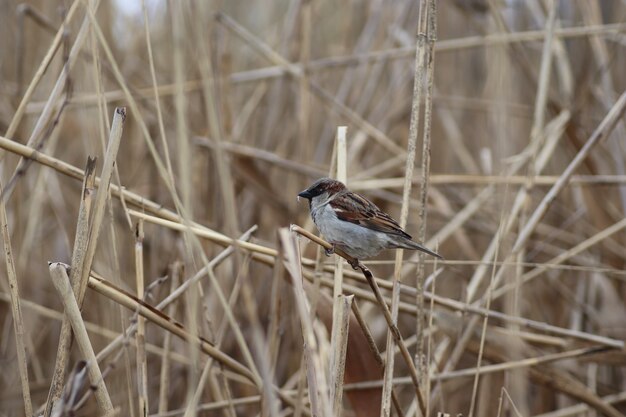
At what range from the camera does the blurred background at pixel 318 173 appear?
325cm

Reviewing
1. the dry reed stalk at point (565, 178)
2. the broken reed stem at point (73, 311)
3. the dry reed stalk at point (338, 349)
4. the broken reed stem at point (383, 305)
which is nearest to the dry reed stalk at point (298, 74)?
the dry reed stalk at point (565, 178)

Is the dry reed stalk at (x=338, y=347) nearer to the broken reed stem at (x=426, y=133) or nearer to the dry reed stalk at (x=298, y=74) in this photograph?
the broken reed stem at (x=426, y=133)

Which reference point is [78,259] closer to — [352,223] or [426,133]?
[352,223]

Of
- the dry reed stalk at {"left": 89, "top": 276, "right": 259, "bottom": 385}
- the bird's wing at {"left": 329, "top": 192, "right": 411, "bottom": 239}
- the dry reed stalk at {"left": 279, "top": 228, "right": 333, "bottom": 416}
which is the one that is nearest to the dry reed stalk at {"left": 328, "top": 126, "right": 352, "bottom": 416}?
the dry reed stalk at {"left": 279, "top": 228, "right": 333, "bottom": 416}

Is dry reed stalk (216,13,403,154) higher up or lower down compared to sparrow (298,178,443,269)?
higher up

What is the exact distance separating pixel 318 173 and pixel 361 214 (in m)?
1.13

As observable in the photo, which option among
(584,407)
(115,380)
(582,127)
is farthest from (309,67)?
(584,407)

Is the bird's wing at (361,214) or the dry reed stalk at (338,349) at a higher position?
the bird's wing at (361,214)

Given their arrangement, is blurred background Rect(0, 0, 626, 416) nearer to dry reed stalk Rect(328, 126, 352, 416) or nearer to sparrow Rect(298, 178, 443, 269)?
sparrow Rect(298, 178, 443, 269)

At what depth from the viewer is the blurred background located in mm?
3248

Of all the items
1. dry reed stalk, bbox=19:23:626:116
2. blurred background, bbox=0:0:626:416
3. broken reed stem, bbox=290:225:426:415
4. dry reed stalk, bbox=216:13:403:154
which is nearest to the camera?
broken reed stem, bbox=290:225:426:415

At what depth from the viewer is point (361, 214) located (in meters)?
→ 2.41

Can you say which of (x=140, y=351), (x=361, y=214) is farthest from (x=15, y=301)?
(x=361, y=214)

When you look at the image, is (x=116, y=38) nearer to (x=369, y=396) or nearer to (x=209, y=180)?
(x=209, y=180)
